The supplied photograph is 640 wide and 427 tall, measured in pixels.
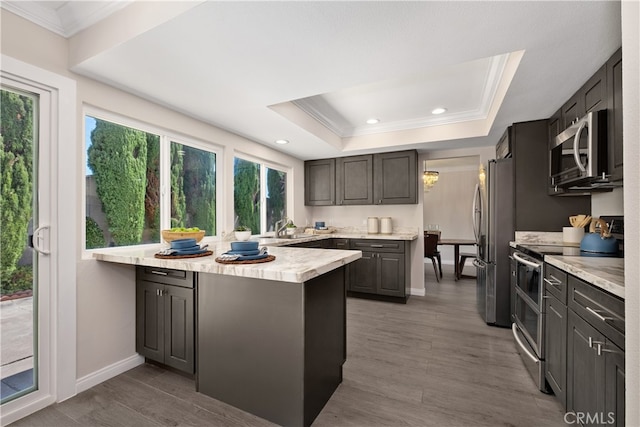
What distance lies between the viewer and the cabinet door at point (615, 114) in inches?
66.6

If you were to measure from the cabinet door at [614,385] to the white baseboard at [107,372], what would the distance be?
2.92m

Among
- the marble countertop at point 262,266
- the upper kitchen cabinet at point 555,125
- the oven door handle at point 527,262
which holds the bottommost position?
the oven door handle at point 527,262

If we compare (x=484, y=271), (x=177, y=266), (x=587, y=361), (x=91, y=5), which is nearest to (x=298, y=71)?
(x=91, y=5)

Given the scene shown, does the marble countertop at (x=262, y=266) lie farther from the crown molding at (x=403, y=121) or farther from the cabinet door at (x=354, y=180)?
the cabinet door at (x=354, y=180)

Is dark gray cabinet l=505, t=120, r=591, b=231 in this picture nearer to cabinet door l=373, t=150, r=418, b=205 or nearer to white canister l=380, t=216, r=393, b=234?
cabinet door l=373, t=150, r=418, b=205

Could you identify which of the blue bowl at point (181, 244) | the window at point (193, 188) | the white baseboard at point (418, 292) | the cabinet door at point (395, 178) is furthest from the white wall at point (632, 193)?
the white baseboard at point (418, 292)

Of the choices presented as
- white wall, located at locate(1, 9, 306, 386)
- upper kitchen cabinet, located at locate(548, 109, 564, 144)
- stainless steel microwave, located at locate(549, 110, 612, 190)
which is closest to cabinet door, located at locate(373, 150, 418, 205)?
upper kitchen cabinet, located at locate(548, 109, 564, 144)

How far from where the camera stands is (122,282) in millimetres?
2240

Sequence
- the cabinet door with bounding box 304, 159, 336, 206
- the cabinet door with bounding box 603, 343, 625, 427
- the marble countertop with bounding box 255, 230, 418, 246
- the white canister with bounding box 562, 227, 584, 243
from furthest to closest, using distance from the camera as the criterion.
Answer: the cabinet door with bounding box 304, 159, 336, 206, the marble countertop with bounding box 255, 230, 418, 246, the white canister with bounding box 562, 227, 584, 243, the cabinet door with bounding box 603, 343, 625, 427

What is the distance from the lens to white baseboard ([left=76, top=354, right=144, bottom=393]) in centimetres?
195

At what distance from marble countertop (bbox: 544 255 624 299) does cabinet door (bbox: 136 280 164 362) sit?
2572 mm

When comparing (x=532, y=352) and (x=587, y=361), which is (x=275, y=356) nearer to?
(x=587, y=361)

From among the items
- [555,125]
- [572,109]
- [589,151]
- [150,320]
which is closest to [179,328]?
[150,320]

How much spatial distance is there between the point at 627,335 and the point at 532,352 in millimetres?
1477
